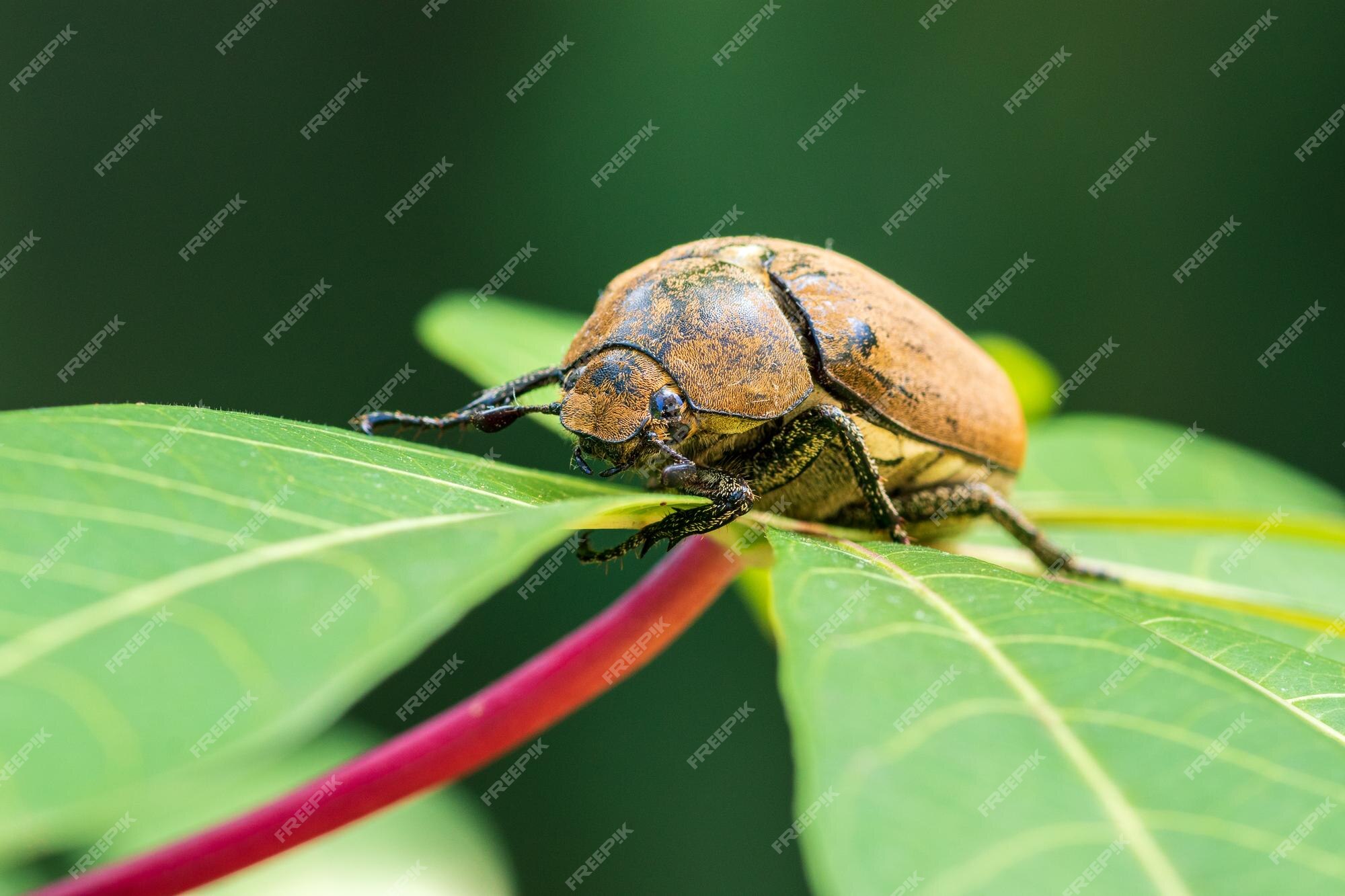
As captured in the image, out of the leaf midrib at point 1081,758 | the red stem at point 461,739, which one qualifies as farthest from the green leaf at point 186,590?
the leaf midrib at point 1081,758

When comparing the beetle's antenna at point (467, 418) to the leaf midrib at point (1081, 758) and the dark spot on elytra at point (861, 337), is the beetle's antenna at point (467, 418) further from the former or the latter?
the leaf midrib at point (1081, 758)

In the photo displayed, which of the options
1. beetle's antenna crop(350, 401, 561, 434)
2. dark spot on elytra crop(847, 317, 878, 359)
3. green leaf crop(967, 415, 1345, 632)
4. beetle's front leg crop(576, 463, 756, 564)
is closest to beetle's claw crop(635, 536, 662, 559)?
beetle's front leg crop(576, 463, 756, 564)

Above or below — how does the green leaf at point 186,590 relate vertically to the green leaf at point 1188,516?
above

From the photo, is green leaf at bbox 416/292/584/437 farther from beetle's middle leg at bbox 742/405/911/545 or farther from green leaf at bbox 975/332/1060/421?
green leaf at bbox 975/332/1060/421

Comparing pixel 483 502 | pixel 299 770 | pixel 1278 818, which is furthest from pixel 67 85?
pixel 1278 818

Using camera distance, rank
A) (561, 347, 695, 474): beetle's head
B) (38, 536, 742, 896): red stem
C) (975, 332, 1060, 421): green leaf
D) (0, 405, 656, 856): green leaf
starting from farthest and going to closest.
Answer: (975, 332, 1060, 421): green leaf → (561, 347, 695, 474): beetle's head → (38, 536, 742, 896): red stem → (0, 405, 656, 856): green leaf

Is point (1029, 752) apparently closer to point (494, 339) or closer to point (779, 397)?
point (779, 397)
